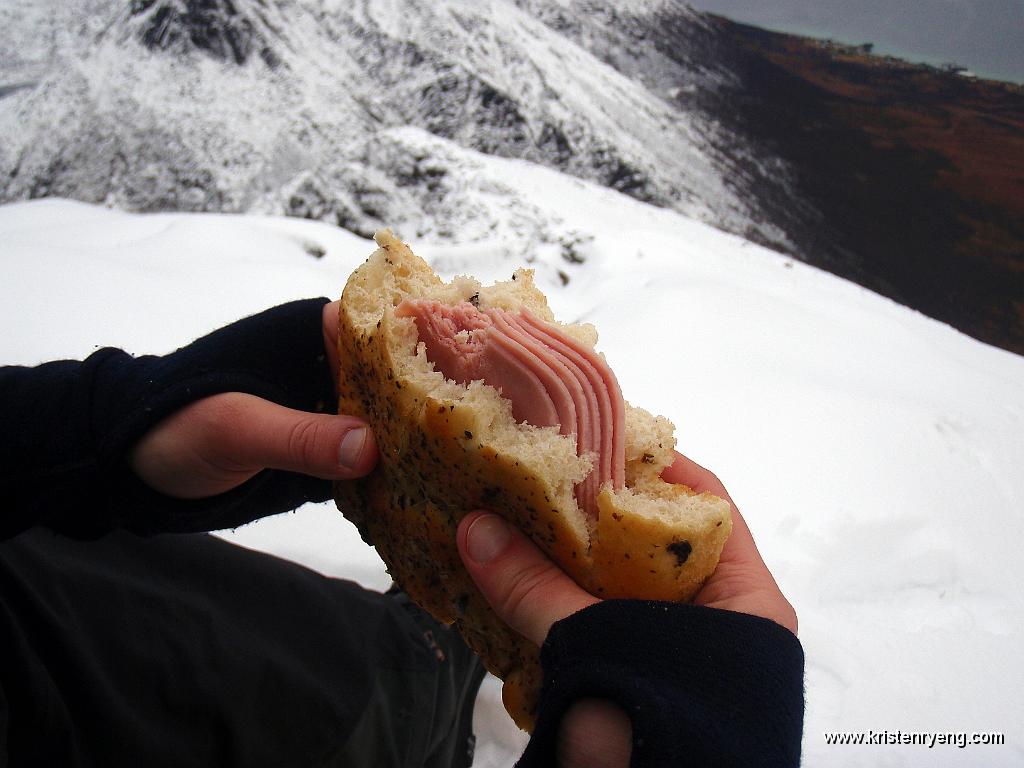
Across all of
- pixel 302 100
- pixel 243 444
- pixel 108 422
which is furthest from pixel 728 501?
pixel 302 100

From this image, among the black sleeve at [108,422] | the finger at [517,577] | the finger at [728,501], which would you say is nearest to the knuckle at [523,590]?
the finger at [517,577]

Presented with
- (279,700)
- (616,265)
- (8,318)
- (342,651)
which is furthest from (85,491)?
(616,265)

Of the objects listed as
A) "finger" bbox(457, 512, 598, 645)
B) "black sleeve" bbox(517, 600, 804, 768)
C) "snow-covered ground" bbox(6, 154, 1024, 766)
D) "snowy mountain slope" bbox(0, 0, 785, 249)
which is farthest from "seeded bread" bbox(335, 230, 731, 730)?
"snowy mountain slope" bbox(0, 0, 785, 249)

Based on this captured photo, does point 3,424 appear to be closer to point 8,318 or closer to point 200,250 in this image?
point 8,318

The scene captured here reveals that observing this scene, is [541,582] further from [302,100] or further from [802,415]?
[302,100]

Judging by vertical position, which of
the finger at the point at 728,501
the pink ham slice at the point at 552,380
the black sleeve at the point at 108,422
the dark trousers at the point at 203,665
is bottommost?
the dark trousers at the point at 203,665

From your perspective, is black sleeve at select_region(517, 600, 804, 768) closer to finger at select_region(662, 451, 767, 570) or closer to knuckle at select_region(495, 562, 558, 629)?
knuckle at select_region(495, 562, 558, 629)

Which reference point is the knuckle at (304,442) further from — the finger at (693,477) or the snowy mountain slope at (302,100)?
the snowy mountain slope at (302,100)
